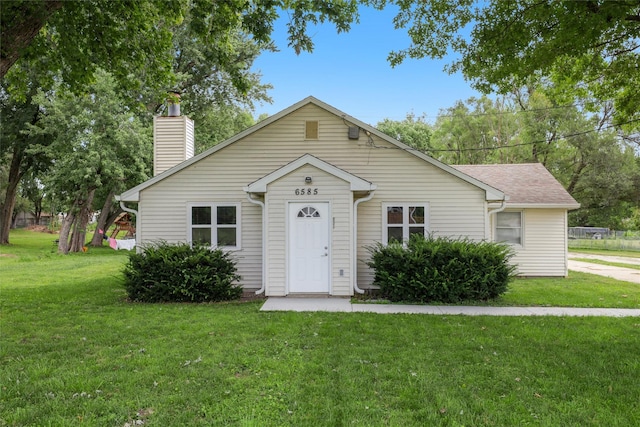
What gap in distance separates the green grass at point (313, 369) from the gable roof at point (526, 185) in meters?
6.32

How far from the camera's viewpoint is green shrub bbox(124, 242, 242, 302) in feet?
28.2

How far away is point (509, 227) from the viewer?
42.8 feet

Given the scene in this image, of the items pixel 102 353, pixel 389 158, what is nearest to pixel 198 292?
pixel 102 353

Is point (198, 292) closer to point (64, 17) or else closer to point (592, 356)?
point (64, 17)

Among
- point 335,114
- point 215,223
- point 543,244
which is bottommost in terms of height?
point 543,244

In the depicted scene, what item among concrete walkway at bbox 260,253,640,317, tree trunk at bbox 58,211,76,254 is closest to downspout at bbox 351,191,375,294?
concrete walkway at bbox 260,253,640,317

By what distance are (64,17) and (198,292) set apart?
562 cm

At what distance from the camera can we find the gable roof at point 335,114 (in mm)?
10078

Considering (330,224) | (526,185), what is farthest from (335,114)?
(526,185)

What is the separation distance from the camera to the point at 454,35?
805 centimetres

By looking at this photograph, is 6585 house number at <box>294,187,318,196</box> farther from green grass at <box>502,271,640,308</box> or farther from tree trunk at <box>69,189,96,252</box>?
tree trunk at <box>69,189,96,252</box>

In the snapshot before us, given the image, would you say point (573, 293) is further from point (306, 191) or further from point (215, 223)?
point (215, 223)

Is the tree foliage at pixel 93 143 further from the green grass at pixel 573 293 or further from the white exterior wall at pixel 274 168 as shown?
the green grass at pixel 573 293

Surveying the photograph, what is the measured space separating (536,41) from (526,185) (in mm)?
7425
